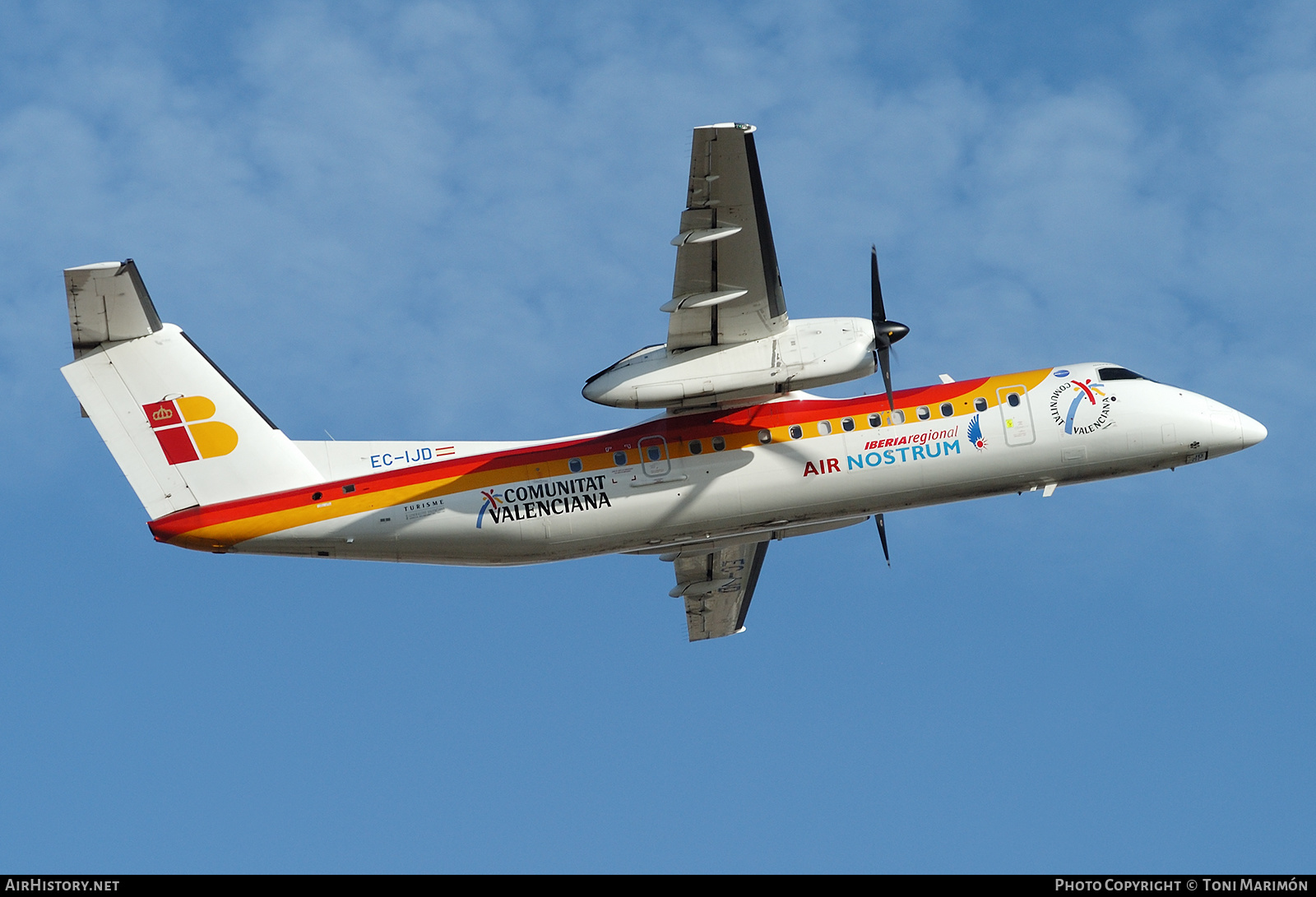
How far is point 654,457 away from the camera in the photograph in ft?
76.3

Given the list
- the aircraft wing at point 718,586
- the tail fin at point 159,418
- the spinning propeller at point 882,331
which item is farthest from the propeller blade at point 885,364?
the tail fin at point 159,418

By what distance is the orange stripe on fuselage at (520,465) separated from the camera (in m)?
22.4

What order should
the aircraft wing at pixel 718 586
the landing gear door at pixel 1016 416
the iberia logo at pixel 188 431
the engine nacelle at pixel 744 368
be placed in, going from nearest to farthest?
the engine nacelle at pixel 744 368 < the iberia logo at pixel 188 431 < the landing gear door at pixel 1016 416 < the aircraft wing at pixel 718 586

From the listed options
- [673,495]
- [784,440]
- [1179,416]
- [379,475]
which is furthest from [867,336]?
[379,475]

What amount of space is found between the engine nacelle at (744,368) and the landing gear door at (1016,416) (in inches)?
125

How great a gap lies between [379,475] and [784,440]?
23.7 ft

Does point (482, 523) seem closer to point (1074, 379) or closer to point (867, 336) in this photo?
point (867, 336)

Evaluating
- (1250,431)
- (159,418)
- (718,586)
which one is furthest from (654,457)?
(1250,431)

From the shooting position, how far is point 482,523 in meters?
23.0

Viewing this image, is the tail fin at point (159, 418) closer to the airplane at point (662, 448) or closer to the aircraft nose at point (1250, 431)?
the airplane at point (662, 448)

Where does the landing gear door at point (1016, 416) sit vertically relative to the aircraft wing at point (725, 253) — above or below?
below

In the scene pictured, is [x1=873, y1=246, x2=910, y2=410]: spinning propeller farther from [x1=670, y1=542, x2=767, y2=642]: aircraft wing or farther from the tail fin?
the tail fin

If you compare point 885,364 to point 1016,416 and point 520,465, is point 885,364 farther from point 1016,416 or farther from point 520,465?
point 520,465
